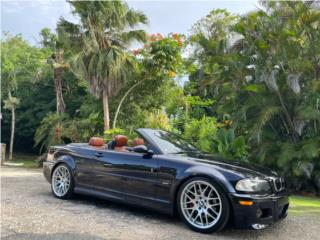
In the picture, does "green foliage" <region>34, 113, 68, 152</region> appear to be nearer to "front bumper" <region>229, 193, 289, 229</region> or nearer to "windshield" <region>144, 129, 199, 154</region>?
"windshield" <region>144, 129, 199, 154</region>

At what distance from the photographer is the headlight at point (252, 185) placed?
4586mm

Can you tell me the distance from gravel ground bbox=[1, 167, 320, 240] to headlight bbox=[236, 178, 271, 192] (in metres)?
0.62

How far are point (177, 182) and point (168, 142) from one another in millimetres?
1083

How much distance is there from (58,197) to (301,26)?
9.38m

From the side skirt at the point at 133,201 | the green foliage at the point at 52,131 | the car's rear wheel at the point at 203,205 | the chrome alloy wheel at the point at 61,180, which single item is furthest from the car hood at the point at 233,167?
the green foliage at the point at 52,131

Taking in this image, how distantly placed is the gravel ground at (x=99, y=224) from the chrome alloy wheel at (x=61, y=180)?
0.19 m

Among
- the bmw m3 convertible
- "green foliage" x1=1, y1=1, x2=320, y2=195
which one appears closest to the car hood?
the bmw m3 convertible

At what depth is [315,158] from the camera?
437 inches

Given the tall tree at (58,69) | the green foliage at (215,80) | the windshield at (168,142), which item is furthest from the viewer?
the tall tree at (58,69)

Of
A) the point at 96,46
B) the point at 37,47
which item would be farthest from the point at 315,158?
the point at 37,47

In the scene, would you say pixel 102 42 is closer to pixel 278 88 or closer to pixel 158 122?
pixel 158 122

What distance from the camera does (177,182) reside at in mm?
5039

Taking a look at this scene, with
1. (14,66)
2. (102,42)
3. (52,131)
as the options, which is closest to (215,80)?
(102,42)

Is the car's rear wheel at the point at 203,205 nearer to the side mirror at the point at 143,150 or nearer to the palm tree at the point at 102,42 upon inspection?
the side mirror at the point at 143,150
